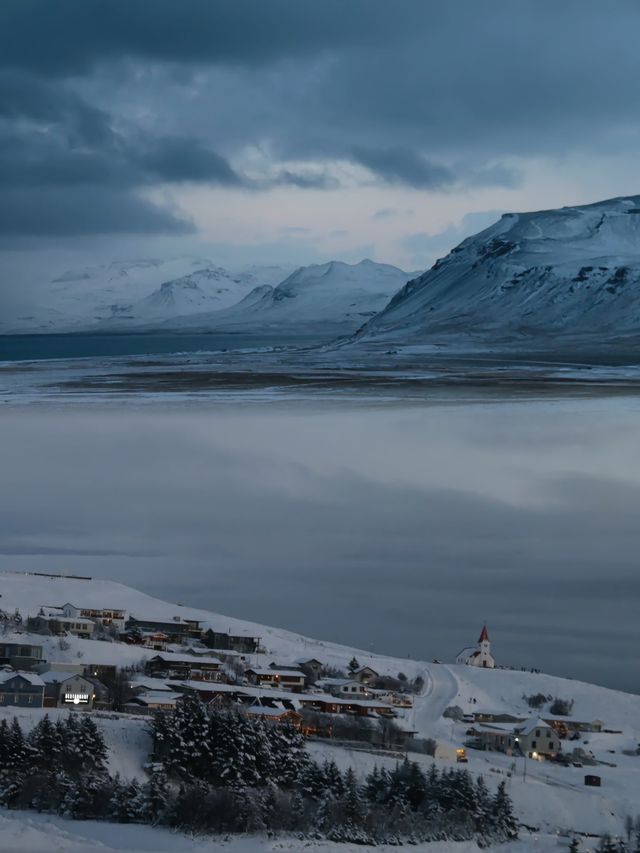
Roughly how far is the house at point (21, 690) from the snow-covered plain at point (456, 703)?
104 inches

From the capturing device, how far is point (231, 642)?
64.5 metres

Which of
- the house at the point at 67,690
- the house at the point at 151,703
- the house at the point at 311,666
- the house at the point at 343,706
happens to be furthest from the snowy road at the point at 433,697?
the house at the point at 67,690

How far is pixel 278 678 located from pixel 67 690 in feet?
32.5

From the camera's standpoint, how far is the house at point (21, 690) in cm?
4756

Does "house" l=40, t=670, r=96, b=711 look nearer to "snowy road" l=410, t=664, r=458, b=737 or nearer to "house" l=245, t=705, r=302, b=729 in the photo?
"house" l=245, t=705, r=302, b=729

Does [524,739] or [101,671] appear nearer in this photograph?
[524,739]

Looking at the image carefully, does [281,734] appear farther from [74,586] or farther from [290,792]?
[74,586]

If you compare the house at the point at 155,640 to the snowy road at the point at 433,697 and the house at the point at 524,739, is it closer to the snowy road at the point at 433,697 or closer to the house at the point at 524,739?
the snowy road at the point at 433,697

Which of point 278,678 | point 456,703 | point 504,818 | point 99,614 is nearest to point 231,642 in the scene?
point 99,614

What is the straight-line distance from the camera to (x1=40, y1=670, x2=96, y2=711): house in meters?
48.6

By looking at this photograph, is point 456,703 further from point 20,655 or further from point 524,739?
point 20,655

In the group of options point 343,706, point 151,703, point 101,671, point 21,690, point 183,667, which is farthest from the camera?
point 183,667

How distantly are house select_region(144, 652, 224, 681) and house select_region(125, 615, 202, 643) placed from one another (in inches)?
291

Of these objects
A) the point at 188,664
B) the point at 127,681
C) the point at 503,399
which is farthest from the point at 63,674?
the point at 503,399
